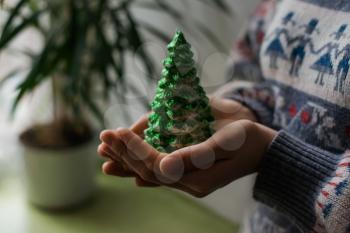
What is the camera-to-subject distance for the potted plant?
3.26 feet

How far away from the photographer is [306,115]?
544mm

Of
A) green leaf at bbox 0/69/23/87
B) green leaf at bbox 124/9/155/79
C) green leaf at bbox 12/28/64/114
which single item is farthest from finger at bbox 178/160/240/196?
green leaf at bbox 0/69/23/87

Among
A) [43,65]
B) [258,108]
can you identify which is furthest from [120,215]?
[258,108]

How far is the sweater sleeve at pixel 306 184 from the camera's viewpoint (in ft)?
1.51

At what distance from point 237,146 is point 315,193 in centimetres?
10

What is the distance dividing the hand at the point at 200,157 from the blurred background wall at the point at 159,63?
1.59ft

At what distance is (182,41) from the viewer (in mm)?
490

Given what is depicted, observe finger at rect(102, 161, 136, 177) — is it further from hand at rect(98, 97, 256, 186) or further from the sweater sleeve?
the sweater sleeve

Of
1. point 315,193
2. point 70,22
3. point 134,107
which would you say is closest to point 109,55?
point 70,22

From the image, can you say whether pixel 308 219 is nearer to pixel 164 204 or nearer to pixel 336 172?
pixel 336 172

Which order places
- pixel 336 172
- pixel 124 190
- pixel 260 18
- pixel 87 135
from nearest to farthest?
pixel 336 172, pixel 260 18, pixel 87 135, pixel 124 190

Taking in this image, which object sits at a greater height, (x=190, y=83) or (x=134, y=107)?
(x=190, y=83)

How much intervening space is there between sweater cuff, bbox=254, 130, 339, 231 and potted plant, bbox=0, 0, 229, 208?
0.53 metres

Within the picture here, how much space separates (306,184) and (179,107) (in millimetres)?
172
